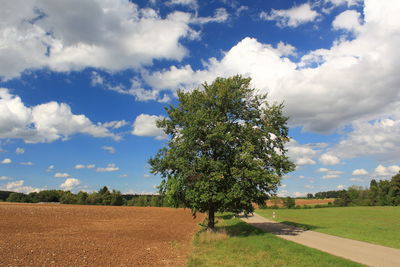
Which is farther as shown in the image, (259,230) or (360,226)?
(360,226)

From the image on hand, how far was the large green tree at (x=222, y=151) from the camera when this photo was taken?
2239cm

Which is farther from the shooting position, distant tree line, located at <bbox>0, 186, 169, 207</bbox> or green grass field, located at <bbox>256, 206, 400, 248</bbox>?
distant tree line, located at <bbox>0, 186, 169, 207</bbox>

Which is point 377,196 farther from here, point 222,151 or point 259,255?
point 259,255

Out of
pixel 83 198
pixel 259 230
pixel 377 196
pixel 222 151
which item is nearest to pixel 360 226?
pixel 259 230

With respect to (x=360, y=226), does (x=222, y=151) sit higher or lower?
higher

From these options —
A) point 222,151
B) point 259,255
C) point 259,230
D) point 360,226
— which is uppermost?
point 222,151

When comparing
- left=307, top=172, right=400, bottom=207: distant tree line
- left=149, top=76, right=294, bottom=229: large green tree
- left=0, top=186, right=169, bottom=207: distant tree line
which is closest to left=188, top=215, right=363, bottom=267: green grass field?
left=149, top=76, right=294, bottom=229: large green tree

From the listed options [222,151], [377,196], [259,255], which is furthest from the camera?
[377,196]

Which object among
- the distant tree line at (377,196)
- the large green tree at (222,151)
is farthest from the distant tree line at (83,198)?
the large green tree at (222,151)

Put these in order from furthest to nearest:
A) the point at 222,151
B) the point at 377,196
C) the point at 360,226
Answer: the point at 377,196, the point at 360,226, the point at 222,151

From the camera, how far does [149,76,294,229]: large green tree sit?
73.5 feet

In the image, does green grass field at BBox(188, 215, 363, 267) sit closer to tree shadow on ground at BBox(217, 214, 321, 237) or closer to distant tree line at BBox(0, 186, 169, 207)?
tree shadow on ground at BBox(217, 214, 321, 237)

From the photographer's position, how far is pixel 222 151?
24.0m

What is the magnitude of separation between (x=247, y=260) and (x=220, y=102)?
13.2 meters
